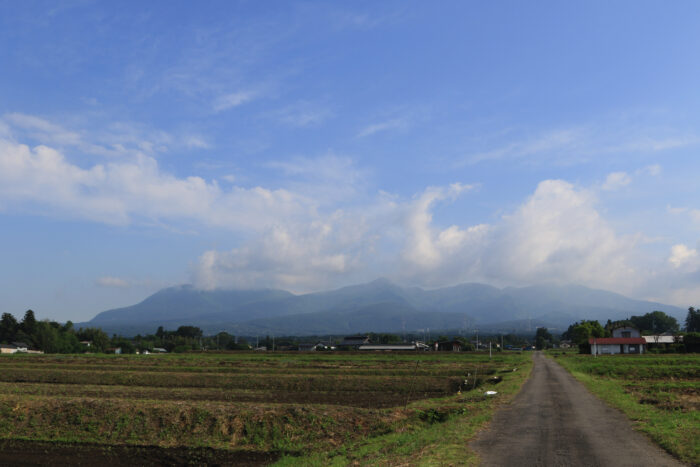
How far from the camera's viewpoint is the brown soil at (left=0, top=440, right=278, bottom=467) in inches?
690

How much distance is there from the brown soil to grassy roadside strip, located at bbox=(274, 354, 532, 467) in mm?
2245

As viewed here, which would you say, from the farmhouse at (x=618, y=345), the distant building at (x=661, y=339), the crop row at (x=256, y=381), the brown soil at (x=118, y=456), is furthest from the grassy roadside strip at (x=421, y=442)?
the distant building at (x=661, y=339)

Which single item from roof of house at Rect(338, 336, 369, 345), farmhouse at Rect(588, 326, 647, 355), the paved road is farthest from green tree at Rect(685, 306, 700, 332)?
the paved road

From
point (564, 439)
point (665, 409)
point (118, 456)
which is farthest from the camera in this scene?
point (665, 409)

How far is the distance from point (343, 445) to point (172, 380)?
2736 cm

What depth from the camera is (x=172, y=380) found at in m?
40.1

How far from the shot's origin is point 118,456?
726 inches

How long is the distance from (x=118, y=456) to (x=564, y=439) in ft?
53.1

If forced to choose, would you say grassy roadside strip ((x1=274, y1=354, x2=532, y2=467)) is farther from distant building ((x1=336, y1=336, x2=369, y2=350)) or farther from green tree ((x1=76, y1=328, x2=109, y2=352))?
green tree ((x1=76, y1=328, x2=109, y2=352))

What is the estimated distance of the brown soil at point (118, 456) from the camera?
1752 centimetres

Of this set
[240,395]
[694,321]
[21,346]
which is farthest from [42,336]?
[694,321]

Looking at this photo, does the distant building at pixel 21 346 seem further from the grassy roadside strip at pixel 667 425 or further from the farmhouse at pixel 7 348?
the grassy roadside strip at pixel 667 425

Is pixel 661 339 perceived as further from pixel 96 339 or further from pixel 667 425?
pixel 96 339

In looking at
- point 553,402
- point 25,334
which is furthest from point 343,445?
point 25,334
